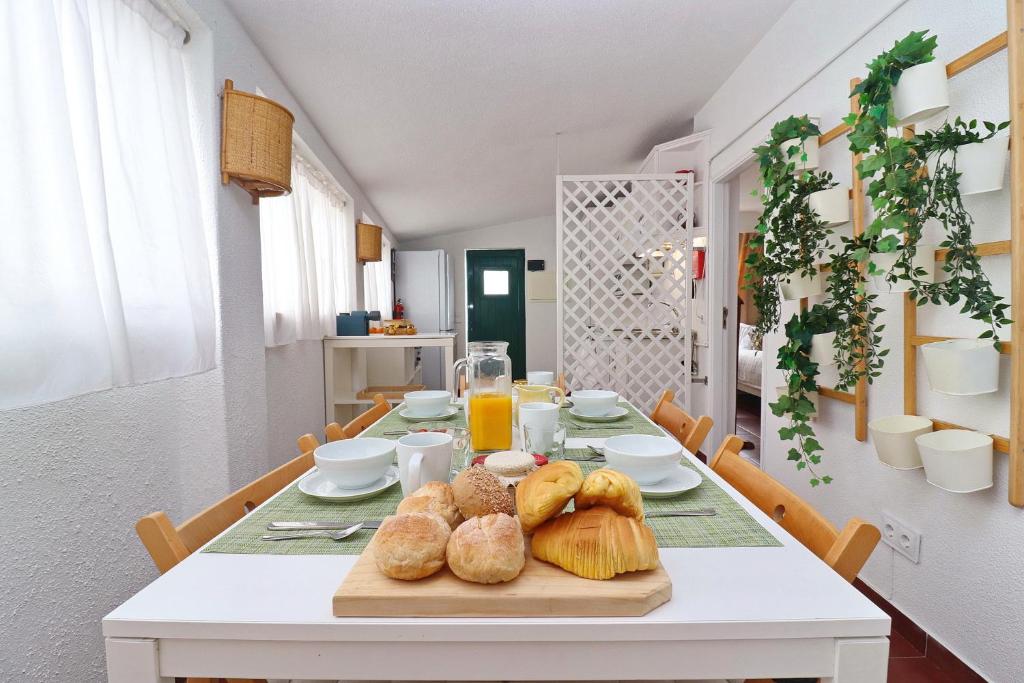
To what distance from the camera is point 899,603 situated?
1555 mm

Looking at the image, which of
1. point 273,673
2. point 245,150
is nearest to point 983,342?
point 273,673

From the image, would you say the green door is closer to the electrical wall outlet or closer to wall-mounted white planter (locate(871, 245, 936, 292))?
the electrical wall outlet

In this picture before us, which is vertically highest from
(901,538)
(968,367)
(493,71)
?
(493,71)

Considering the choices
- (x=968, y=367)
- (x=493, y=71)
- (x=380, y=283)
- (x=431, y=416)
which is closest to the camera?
(x=968, y=367)

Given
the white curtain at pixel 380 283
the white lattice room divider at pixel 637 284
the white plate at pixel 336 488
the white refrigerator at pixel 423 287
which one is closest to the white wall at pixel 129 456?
the white plate at pixel 336 488

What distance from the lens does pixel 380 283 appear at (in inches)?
218

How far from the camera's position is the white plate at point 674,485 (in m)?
0.83

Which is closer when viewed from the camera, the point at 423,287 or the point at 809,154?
the point at 809,154

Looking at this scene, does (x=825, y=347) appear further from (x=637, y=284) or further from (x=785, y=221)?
(x=637, y=284)

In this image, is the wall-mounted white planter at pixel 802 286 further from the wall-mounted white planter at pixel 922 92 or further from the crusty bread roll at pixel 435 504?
the crusty bread roll at pixel 435 504

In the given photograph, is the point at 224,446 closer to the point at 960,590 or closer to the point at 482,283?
the point at 960,590

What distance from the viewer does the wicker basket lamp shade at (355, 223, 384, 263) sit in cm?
395

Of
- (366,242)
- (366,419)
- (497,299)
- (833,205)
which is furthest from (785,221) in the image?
(497,299)

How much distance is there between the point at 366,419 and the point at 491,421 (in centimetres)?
56
